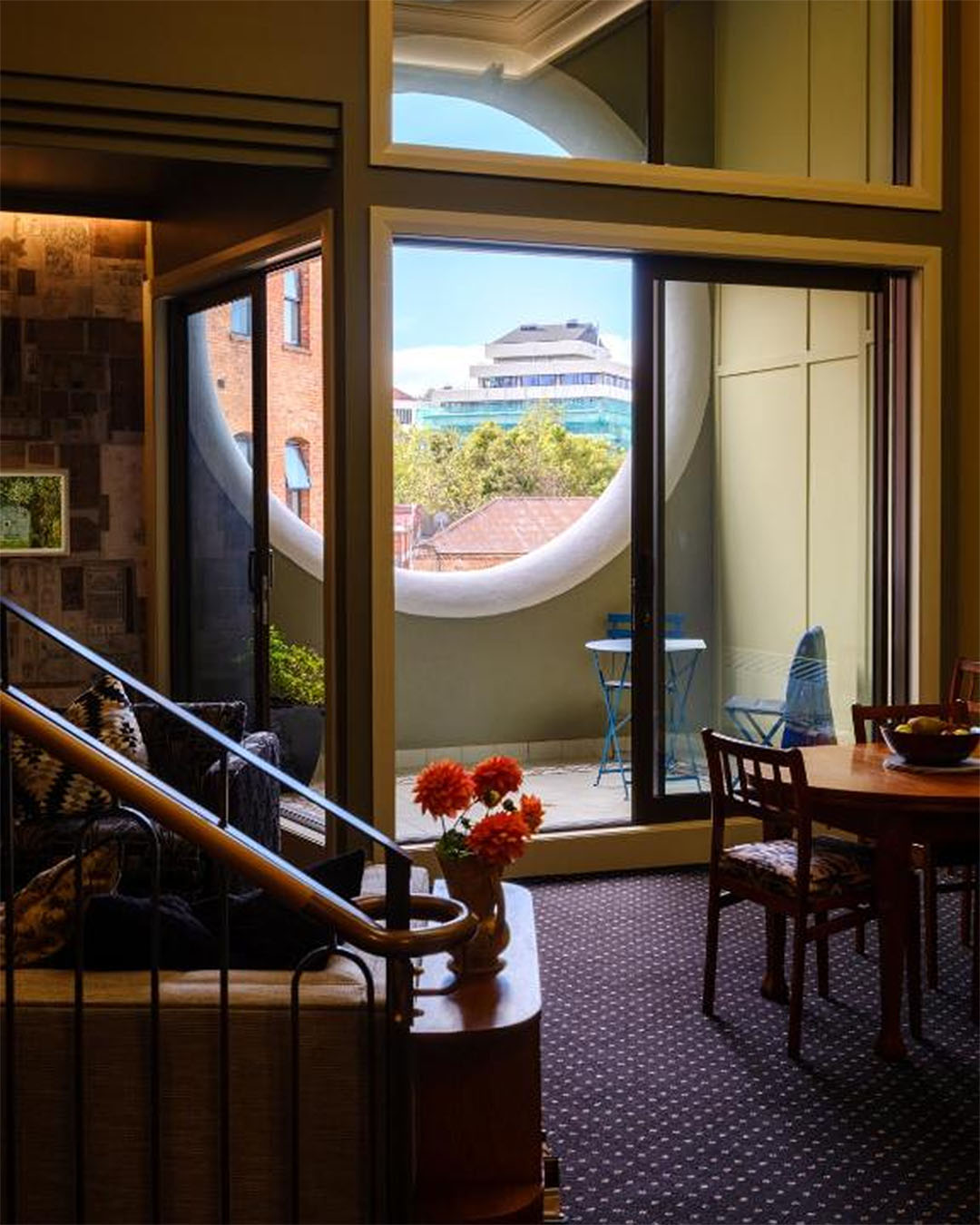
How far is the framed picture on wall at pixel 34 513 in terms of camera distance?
6809mm

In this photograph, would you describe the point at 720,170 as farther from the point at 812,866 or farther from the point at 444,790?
the point at 444,790

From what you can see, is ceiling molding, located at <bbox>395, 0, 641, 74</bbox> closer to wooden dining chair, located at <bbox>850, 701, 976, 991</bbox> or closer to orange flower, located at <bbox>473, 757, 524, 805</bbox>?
wooden dining chair, located at <bbox>850, 701, 976, 991</bbox>

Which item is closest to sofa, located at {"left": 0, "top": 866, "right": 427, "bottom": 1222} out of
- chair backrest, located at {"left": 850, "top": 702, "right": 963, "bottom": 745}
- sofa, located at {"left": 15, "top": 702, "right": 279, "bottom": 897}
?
sofa, located at {"left": 15, "top": 702, "right": 279, "bottom": 897}

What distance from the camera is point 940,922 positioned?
16.7 ft

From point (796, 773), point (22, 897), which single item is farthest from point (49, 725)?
point (796, 773)

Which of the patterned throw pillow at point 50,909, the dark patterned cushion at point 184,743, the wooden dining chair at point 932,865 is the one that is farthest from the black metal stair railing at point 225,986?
the dark patterned cushion at point 184,743

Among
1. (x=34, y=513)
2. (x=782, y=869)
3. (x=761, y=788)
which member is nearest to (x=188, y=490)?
(x=34, y=513)

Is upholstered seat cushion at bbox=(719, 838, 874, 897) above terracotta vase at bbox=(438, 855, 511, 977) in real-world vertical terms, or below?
below

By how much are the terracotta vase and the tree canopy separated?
5592 millimetres

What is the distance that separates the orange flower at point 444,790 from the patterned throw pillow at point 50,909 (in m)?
0.64

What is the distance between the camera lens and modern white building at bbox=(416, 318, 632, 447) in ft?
27.3

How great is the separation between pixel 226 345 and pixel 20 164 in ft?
3.70

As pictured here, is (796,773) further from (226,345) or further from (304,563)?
(226,345)

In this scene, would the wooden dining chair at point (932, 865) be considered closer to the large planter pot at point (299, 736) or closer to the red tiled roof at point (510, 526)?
the large planter pot at point (299, 736)
